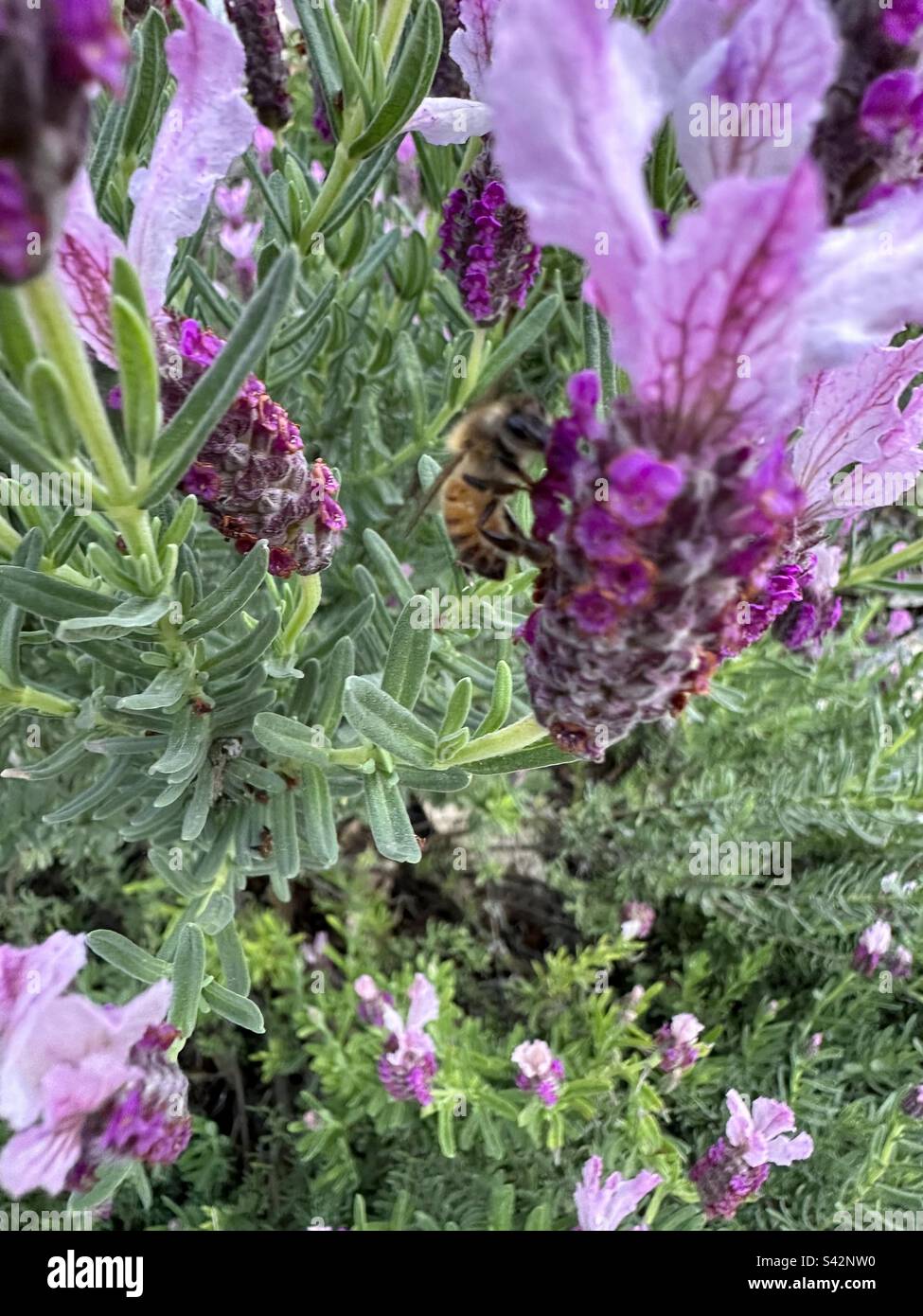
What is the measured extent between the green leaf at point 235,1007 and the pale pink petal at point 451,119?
828 millimetres

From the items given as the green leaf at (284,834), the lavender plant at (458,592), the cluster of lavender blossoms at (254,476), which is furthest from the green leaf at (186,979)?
the cluster of lavender blossoms at (254,476)

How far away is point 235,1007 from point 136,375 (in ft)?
2.22

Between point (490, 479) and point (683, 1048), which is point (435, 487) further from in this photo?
point (683, 1048)

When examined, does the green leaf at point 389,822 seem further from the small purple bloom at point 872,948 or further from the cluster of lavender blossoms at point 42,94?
the small purple bloom at point 872,948

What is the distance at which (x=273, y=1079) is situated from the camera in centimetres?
195

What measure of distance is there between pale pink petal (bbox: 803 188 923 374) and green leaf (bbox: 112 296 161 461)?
32 centimetres

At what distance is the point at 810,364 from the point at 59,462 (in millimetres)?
390

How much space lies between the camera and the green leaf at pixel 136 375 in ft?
1.51

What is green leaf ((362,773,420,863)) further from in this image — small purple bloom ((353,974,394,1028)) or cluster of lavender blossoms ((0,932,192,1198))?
small purple bloom ((353,974,394,1028))

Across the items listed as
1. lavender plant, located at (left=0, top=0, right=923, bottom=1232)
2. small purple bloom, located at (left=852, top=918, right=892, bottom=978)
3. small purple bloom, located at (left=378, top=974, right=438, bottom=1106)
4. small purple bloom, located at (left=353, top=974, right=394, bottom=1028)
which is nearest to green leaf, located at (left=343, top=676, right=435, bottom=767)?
lavender plant, located at (left=0, top=0, right=923, bottom=1232)

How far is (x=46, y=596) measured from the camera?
0.75m

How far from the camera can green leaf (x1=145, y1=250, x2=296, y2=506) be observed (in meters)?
0.48
